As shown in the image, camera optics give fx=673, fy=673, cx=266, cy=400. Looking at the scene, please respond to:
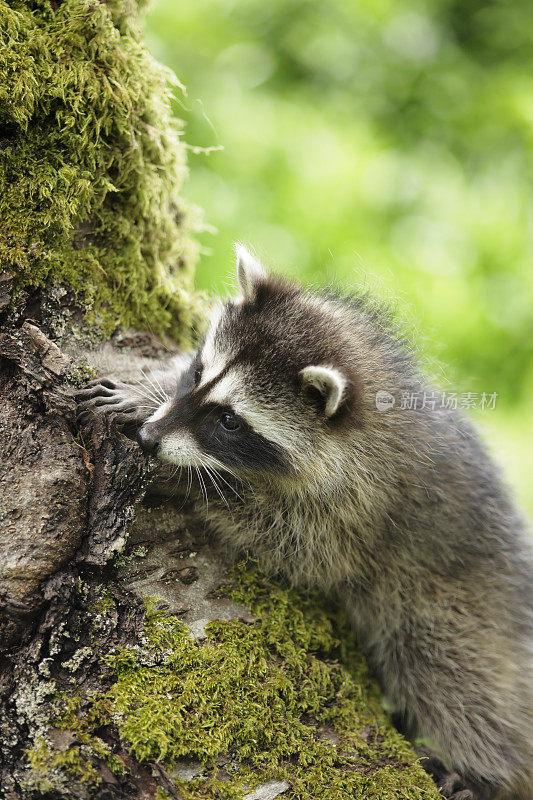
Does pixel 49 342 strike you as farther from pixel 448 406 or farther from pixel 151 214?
pixel 448 406

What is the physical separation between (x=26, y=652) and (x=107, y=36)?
2.44m

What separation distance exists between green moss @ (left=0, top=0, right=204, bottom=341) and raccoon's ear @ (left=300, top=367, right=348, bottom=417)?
3.00ft

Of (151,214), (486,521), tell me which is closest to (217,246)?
(151,214)

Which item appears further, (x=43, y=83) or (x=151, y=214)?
(x=151, y=214)

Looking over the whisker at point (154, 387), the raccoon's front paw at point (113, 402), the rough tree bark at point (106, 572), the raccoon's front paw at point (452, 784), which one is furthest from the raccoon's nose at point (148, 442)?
the raccoon's front paw at point (452, 784)

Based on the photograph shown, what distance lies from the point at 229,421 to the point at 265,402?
197mm

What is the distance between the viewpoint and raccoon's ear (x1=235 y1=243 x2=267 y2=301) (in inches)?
131

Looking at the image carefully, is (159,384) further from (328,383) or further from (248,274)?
(328,383)

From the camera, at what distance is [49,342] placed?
254 cm

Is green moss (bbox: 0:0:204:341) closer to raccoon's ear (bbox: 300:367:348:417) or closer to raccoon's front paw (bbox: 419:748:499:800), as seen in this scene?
raccoon's ear (bbox: 300:367:348:417)

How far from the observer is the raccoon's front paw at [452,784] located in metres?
3.14

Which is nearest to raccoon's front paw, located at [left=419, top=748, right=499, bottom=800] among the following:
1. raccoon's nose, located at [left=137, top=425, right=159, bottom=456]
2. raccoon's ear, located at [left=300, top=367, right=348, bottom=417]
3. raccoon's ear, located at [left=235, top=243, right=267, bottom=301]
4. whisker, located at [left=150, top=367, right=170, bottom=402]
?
raccoon's ear, located at [left=300, top=367, right=348, bottom=417]

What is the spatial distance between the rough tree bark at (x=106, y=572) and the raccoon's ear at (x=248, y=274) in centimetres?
54

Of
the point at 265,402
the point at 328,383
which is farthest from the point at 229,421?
the point at 328,383
